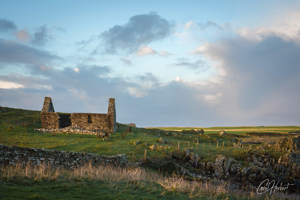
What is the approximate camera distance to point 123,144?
101 feet

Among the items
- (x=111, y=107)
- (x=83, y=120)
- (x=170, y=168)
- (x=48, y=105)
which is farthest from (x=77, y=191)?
(x=48, y=105)

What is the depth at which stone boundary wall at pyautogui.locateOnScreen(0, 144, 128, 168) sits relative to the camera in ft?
50.0

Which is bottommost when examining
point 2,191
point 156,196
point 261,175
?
point 261,175

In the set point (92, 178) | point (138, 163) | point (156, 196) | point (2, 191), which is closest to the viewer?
point (2, 191)

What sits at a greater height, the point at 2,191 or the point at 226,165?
the point at 2,191

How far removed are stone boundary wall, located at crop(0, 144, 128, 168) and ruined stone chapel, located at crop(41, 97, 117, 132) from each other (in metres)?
24.5

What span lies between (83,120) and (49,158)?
29.4 meters

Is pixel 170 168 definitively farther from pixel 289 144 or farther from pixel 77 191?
pixel 289 144

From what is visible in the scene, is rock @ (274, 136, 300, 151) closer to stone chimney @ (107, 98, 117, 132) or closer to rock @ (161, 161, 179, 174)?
rock @ (161, 161, 179, 174)

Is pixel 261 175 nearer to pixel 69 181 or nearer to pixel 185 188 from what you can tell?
pixel 185 188

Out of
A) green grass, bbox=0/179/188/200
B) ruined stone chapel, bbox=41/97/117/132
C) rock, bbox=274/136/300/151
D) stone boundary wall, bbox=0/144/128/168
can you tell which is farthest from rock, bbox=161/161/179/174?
ruined stone chapel, bbox=41/97/117/132

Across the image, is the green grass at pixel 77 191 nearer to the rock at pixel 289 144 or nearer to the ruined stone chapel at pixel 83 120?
the rock at pixel 289 144

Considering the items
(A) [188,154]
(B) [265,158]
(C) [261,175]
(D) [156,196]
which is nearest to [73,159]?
(D) [156,196]

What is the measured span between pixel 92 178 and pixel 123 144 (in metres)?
18.4
